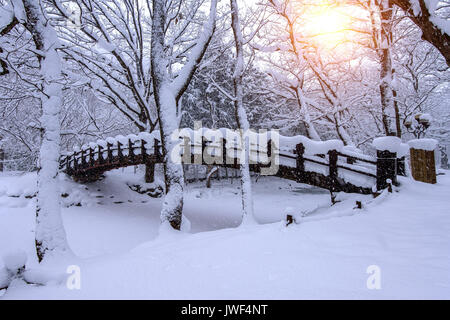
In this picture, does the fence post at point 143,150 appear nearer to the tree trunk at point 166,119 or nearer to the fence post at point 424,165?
the tree trunk at point 166,119

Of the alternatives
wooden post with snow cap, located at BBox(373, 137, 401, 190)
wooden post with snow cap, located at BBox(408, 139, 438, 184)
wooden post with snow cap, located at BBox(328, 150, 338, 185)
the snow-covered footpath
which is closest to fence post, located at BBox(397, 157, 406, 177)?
wooden post with snow cap, located at BBox(408, 139, 438, 184)

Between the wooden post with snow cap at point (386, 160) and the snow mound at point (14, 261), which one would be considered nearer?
the snow mound at point (14, 261)

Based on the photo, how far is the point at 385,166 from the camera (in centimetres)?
728

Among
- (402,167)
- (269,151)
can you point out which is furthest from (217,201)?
(402,167)

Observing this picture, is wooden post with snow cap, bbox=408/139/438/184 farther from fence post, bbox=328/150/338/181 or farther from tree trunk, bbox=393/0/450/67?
tree trunk, bbox=393/0/450/67

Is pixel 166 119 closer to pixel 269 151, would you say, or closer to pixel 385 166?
pixel 269 151

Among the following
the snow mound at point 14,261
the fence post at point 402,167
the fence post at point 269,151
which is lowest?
the snow mound at point 14,261

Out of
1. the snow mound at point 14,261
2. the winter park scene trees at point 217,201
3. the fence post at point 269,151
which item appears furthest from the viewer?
the fence post at point 269,151

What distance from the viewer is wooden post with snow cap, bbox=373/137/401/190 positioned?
7.28 m

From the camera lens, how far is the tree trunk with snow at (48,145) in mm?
→ 5457

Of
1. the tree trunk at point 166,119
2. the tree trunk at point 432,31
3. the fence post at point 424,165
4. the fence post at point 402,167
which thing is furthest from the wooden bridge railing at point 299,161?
the tree trunk at point 432,31

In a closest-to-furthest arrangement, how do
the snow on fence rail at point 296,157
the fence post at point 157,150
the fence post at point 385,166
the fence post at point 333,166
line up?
the fence post at point 385,166 → the snow on fence rail at point 296,157 → the fence post at point 333,166 → the fence post at point 157,150

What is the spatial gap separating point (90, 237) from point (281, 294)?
9205mm

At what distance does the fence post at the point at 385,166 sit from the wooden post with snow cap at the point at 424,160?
2331 millimetres
